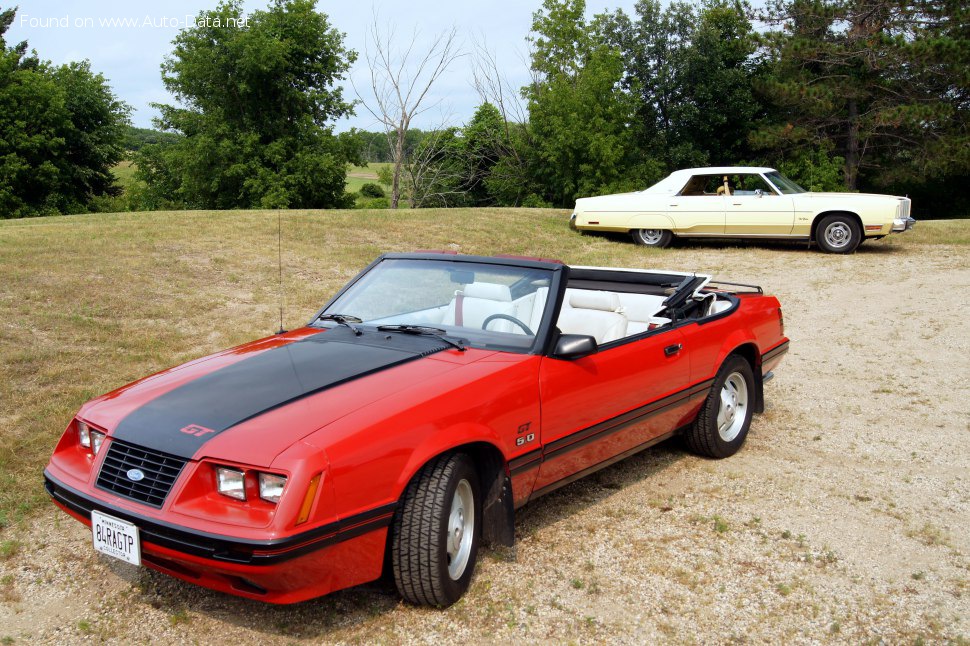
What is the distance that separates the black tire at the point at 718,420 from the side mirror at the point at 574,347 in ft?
5.04

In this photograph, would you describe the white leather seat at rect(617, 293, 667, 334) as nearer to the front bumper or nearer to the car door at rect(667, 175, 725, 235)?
the front bumper

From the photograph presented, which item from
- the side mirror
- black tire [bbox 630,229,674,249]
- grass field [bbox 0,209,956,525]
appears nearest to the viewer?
the side mirror

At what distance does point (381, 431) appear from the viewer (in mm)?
2973

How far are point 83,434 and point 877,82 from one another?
95.7 feet

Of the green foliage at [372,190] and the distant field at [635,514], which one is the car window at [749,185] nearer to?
the distant field at [635,514]

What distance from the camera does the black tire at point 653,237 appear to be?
15133 mm

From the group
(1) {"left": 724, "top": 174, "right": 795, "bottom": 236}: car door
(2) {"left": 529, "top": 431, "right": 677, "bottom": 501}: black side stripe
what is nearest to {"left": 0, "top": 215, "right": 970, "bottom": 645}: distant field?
(2) {"left": 529, "top": 431, "right": 677, "bottom": 501}: black side stripe

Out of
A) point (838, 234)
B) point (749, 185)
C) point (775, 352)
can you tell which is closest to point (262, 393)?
point (775, 352)

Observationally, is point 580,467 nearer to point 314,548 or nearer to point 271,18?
point 314,548

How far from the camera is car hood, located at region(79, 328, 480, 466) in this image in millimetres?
2928

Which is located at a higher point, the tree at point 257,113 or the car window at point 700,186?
the tree at point 257,113

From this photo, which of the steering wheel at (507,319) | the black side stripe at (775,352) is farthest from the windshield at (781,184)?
the steering wheel at (507,319)

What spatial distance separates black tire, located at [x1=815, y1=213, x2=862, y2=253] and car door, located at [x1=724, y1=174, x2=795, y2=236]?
1.85ft

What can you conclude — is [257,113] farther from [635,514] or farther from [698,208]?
[635,514]
